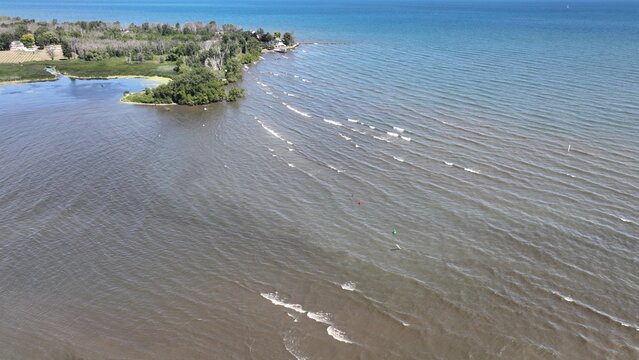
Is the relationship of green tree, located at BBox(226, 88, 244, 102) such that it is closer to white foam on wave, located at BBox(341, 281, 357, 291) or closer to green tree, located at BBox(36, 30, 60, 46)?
white foam on wave, located at BBox(341, 281, 357, 291)

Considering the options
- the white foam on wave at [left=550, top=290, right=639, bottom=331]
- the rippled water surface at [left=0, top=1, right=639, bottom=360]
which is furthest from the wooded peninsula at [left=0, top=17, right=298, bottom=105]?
the white foam on wave at [left=550, top=290, right=639, bottom=331]

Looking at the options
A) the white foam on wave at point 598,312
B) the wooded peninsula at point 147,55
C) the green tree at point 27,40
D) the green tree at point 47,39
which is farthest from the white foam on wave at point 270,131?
the green tree at point 27,40

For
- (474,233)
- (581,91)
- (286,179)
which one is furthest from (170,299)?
(581,91)

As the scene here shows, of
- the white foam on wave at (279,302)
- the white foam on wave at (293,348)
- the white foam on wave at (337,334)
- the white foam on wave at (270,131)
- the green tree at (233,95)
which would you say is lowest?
the white foam on wave at (293,348)

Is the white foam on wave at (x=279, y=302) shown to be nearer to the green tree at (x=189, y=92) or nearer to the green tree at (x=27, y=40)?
the green tree at (x=189, y=92)

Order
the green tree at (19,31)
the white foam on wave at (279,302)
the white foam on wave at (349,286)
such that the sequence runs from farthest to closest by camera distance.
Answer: the green tree at (19,31)
the white foam on wave at (349,286)
the white foam on wave at (279,302)

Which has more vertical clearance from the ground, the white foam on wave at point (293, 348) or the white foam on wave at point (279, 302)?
the white foam on wave at point (279, 302)

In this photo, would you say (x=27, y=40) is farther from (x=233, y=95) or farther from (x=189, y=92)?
(x=233, y=95)
